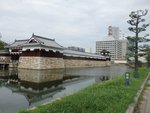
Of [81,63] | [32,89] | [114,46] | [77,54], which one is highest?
[114,46]

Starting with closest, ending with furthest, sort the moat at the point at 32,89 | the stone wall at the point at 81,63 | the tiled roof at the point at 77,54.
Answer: the moat at the point at 32,89, the stone wall at the point at 81,63, the tiled roof at the point at 77,54

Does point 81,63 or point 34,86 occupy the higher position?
point 81,63

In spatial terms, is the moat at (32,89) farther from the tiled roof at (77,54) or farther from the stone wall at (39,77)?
the tiled roof at (77,54)

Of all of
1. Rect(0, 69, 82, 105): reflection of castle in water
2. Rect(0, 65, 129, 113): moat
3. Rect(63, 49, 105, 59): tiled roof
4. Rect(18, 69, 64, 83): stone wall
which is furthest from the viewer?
Rect(63, 49, 105, 59): tiled roof

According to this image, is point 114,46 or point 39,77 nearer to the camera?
point 39,77

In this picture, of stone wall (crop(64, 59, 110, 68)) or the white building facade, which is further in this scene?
the white building facade

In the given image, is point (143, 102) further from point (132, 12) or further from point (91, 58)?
point (91, 58)

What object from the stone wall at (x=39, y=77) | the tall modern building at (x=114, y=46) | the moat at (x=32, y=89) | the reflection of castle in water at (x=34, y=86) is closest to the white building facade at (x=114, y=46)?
the tall modern building at (x=114, y=46)

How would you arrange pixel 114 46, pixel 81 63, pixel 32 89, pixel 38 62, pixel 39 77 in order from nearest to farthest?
pixel 32 89 < pixel 39 77 < pixel 38 62 < pixel 81 63 < pixel 114 46

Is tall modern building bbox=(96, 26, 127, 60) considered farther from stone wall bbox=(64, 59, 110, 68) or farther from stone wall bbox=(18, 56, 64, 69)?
stone wall bbox=(18, 56, 64, 69)

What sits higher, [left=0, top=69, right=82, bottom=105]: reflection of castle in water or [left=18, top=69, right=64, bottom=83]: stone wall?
[left=18, top=69, right=64, bottom=83]: stone wall


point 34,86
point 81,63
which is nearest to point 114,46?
point 81,63

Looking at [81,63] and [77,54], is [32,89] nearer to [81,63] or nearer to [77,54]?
[77,54]

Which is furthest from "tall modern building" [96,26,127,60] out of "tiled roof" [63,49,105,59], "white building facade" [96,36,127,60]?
"tiled roof" [63,49,105,59]
